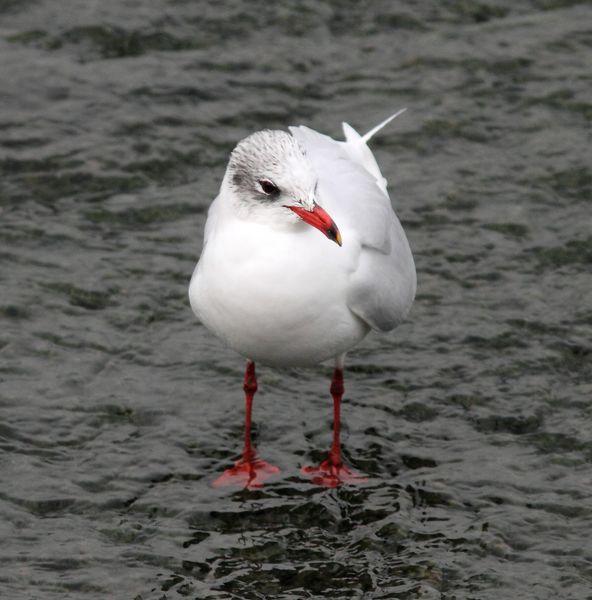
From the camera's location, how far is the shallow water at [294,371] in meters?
7.30

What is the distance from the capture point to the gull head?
705 centimetres

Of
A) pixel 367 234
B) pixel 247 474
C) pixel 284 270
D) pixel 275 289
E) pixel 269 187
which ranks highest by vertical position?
pixel 269 187

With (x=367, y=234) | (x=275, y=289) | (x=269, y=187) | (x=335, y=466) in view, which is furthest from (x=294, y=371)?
(x=269, y=187)

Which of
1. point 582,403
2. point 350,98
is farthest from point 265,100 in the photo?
point 582,403

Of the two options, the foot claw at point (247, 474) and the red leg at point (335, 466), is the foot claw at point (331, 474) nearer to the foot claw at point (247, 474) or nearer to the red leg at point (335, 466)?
the red leg at point (335, 466)

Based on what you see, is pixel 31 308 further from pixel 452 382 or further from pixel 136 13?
pixel 136 13

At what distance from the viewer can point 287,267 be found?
7.18 metres

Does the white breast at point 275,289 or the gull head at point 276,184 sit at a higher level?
the gull head at point 276,184

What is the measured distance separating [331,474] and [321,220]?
186 centimetres

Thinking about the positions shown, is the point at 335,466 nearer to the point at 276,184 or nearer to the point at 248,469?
the point at 248,469

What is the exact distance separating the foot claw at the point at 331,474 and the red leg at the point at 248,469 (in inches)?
8.7

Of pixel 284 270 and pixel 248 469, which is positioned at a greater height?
pixel 284 270

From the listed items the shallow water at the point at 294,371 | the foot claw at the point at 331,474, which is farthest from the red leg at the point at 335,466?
the shallow water at the point at 294,371

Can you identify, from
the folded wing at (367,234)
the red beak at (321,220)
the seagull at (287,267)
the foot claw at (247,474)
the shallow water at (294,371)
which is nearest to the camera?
the red beak at (321,220)
